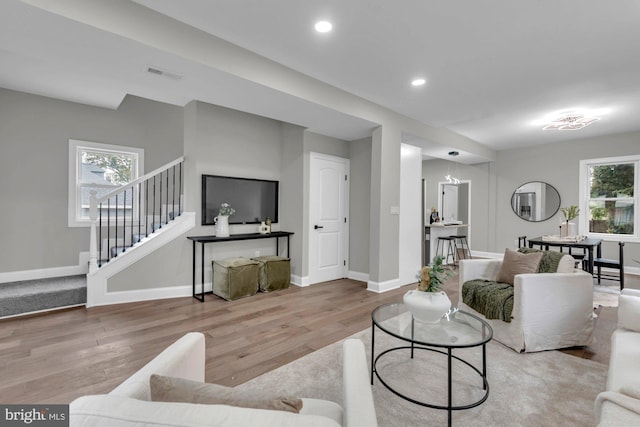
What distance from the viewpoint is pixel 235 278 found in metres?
4.04

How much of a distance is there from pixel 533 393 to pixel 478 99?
359 centimetres

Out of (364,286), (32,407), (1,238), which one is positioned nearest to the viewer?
(32,407)

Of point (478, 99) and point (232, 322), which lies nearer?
point (232, 322)

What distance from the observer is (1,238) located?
4.02 meters

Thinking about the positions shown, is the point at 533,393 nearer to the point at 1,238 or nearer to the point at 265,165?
the point at 265,165

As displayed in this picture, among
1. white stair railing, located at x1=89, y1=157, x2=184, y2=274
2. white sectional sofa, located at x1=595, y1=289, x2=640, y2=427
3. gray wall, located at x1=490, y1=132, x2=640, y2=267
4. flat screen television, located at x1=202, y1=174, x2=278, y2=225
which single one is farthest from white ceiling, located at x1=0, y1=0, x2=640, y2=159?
white sectional sofa, located at x1=595, y1=289, x2=640, y2=427

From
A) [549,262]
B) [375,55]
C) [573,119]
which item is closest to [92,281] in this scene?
[375,55]

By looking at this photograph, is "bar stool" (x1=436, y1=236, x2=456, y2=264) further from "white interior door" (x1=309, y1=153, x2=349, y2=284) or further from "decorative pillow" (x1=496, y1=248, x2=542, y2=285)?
"decorative pillow" (x1=496, y1=248, x2=542, y2=285)

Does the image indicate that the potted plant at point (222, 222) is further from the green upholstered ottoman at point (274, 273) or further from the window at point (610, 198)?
the window at point (610, 198)

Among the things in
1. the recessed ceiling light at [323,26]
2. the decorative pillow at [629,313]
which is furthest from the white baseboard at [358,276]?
the recessed ceiling light at [323,26]

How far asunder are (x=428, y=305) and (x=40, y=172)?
5.28 metres

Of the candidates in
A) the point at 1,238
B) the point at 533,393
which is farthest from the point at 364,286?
the point at 1,238

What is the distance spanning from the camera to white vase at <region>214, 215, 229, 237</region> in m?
4.32

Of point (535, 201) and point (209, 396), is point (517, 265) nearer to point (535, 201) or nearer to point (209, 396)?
point (209, 396)
